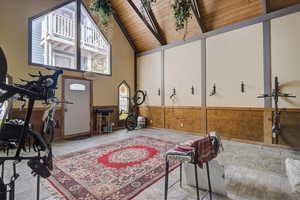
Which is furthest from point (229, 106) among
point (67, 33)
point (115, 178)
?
point (67, 33)

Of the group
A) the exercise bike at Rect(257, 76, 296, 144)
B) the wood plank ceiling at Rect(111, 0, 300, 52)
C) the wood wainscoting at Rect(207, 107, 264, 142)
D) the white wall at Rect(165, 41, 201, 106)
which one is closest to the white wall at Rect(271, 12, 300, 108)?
the exercise bike at Rect(257, 76, 296, 144)

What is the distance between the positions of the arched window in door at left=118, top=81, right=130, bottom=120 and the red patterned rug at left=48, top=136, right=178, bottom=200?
2.93 m

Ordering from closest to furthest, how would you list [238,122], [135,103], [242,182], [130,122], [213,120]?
1. [242,182]
2. [238,122]
3. [213,120]
4. [130,122]
5. [135,103]

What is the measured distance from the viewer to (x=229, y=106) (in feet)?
15.8

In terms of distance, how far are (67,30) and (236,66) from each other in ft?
19.4

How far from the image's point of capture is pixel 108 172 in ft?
8.79

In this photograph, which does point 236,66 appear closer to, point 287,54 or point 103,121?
point 287,54

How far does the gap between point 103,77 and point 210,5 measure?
4602mm

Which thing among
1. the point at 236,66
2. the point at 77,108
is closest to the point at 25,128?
the point at 77,108

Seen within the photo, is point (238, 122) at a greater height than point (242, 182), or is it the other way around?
point (238, 122)

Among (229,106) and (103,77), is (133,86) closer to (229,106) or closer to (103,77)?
(103,77)

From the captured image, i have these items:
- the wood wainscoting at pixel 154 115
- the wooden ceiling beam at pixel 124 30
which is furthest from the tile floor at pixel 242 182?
the wooden ceiling beam at pixel 124 30

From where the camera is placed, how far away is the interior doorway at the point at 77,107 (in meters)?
5.15

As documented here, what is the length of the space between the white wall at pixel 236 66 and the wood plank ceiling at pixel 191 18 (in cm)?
46
